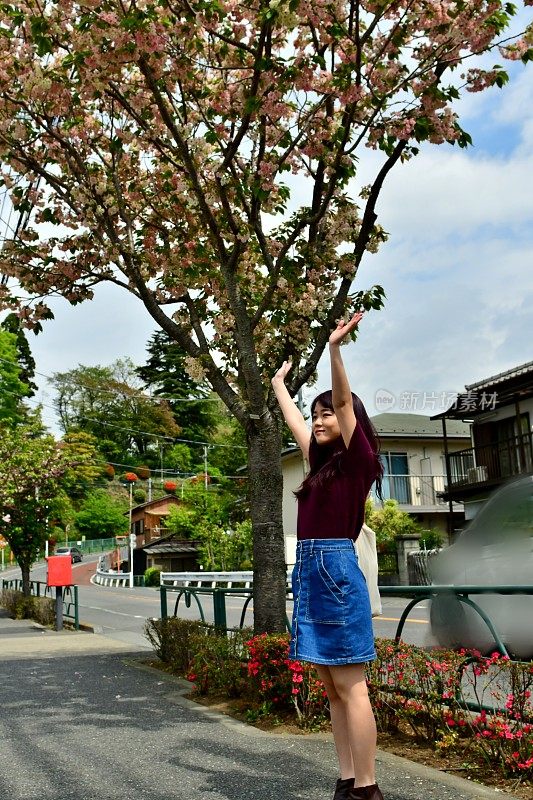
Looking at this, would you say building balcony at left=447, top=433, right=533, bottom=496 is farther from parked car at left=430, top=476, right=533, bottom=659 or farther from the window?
parked car at left=430, top=476, right=533, bottom=659

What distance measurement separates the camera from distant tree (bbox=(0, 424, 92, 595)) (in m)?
20.2

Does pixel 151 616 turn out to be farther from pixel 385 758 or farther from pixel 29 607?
pixel 385 758

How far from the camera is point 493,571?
7555mm

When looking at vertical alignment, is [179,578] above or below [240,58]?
below

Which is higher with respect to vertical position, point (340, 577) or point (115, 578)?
point (340, 577)

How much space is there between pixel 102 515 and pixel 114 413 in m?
12.2

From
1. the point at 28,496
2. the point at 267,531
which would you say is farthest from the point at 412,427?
the point at 267,531

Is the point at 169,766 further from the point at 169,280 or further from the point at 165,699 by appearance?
the point at 169,280

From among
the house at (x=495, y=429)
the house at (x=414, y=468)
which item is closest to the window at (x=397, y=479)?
the house at (x=414, y=468)

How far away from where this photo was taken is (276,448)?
280 inches

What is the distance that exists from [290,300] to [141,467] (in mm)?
67607

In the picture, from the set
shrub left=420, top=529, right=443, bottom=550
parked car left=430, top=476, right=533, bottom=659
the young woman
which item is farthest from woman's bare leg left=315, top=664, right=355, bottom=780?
shrub left=420, top=529, right=443, bottom=550

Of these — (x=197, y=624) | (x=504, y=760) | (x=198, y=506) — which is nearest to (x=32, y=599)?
(x=197, y=624)

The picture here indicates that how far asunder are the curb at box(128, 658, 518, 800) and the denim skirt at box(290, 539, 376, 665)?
124 centimetres
